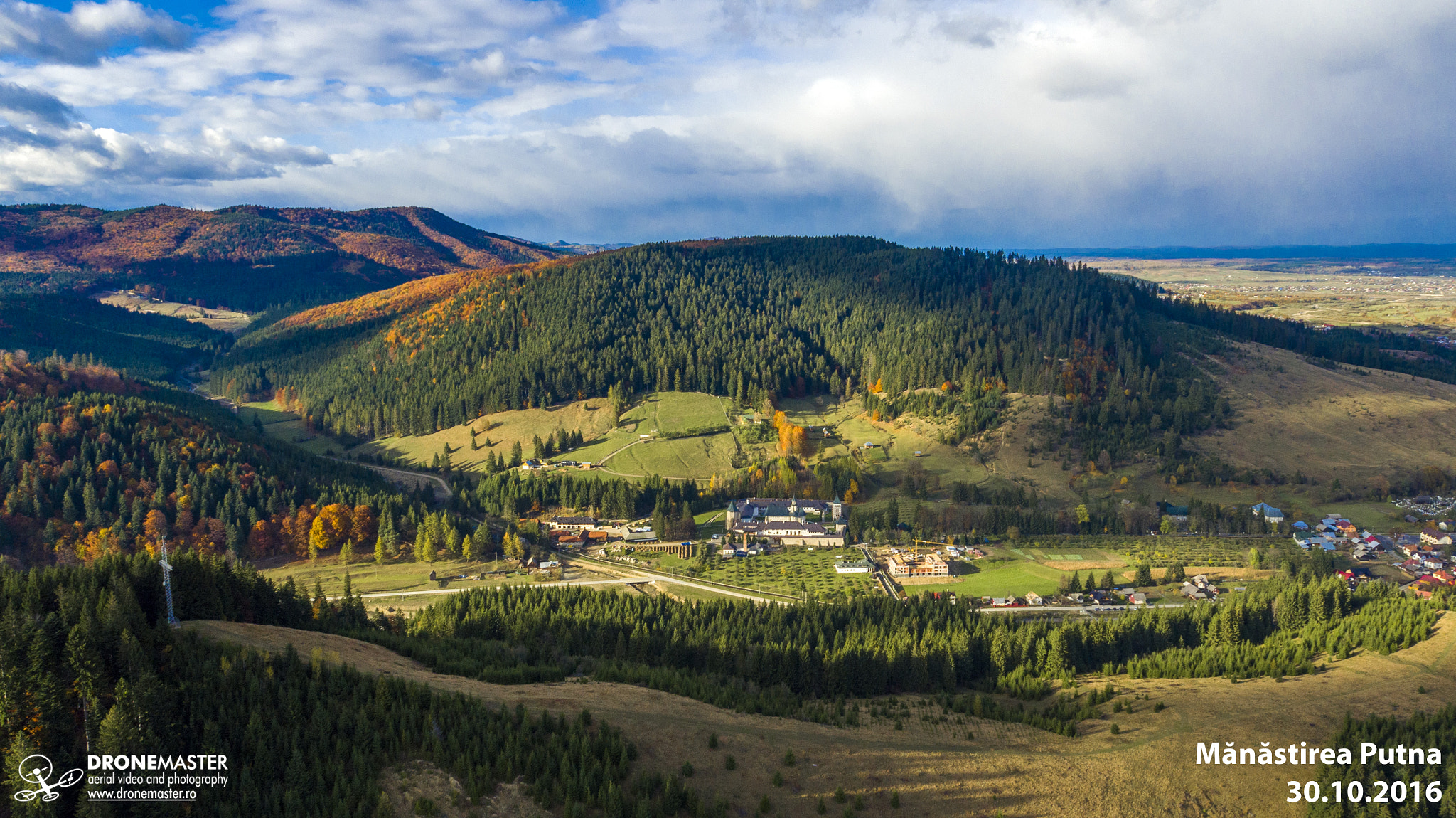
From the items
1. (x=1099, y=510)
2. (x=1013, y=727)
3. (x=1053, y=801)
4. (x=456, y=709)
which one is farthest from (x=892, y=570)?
(x=456, y=709)

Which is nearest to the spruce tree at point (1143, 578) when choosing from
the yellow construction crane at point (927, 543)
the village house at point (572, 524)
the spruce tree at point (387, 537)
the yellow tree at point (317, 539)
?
the yellow construction crane at point (927, 543)

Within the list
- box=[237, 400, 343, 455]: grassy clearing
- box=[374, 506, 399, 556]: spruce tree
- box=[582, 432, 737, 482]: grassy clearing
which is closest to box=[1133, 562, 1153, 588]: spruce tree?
box=[582, 432, 737, 482]: grassy clearing

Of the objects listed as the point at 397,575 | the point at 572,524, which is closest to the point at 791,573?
the point at 572,524

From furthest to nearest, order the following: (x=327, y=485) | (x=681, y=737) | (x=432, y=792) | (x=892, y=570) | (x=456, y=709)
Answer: (x=327, y=485)
(x=892, y=570)
(x=681, y=737)
(x=456, y=709)
(x=432, y=792)

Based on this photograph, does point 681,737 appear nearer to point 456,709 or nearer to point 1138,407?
point 456,709

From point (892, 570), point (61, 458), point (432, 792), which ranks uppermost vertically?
point (61, 458)

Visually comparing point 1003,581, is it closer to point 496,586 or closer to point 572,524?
point 496,586

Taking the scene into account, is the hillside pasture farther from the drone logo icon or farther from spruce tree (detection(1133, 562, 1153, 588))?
the drone logo icon
